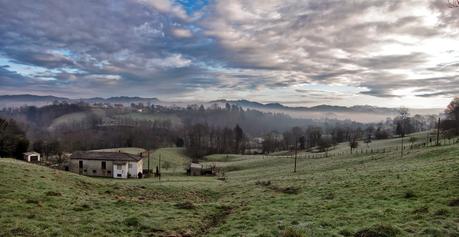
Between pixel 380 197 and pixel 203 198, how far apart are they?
17.9m

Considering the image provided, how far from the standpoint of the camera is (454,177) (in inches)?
899

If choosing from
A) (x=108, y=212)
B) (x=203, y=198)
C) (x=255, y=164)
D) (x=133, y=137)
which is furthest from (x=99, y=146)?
(x=108, y=212)

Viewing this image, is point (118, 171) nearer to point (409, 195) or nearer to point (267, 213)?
point (267, 213)

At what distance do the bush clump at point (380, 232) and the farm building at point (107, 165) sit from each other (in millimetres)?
67316

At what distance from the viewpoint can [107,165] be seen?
75062 mm

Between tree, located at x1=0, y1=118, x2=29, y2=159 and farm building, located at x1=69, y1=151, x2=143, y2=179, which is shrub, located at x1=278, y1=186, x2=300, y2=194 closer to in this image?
farm building, located at x1=69, y1=151, x2=143, y2=179

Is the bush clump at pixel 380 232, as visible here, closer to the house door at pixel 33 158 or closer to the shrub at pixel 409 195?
the shrub at pixel 409 195

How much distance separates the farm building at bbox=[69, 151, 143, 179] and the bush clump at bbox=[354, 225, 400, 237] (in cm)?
6732

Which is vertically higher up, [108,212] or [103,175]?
[108,212]

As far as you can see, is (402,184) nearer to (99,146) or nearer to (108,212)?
(108,212)

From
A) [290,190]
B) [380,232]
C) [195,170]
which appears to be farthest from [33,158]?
[380,232]

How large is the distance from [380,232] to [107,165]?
72.3 meters

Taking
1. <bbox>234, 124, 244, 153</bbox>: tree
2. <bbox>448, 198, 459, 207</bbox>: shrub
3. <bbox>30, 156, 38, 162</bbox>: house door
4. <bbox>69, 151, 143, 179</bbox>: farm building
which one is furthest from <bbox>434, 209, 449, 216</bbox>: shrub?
<bbox>234, 124, 244, 153</bbox>: tree

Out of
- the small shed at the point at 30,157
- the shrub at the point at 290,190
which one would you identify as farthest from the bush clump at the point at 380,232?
the small shed at the point at 30,157
